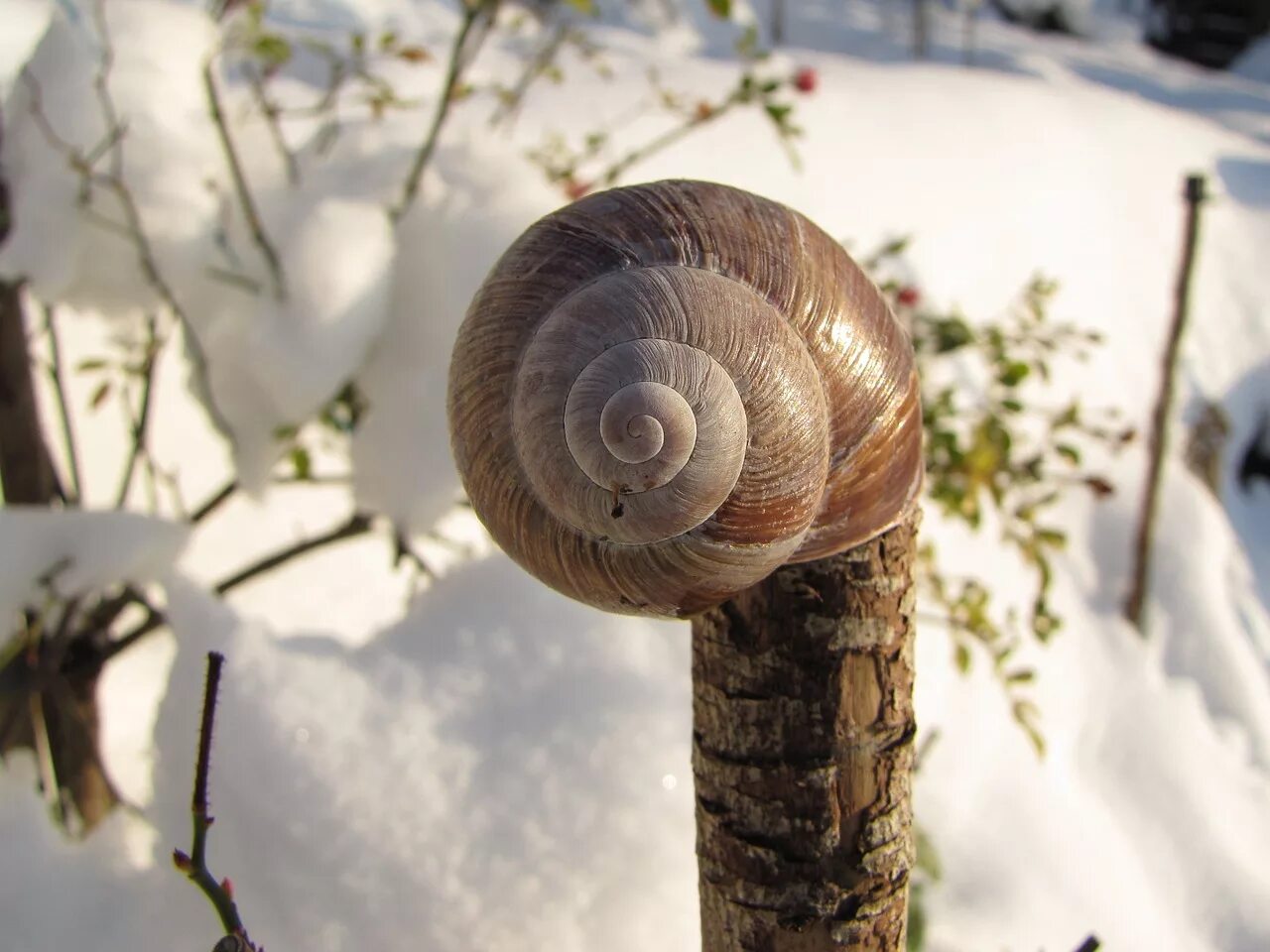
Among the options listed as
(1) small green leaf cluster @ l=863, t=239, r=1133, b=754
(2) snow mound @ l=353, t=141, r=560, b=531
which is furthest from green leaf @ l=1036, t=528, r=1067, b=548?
(2) snow mound @ l=353, t=141, r=560, b=531

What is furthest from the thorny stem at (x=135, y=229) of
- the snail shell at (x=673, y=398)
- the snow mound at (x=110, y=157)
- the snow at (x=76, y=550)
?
the snail shell at (x=673, y=398)

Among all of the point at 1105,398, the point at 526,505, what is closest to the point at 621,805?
the point at 526,505

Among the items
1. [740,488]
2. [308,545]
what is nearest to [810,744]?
[740,488]

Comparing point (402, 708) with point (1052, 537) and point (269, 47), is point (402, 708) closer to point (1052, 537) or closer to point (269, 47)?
point (269, 47)

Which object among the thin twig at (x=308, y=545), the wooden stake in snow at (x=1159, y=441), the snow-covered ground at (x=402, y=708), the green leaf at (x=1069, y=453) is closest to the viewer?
the snow-covered ground at (x=402, y=708)

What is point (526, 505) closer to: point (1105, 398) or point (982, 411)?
point (982, 411)

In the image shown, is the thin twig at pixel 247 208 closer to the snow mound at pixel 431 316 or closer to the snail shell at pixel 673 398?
the snow mound at pixel 431 316
